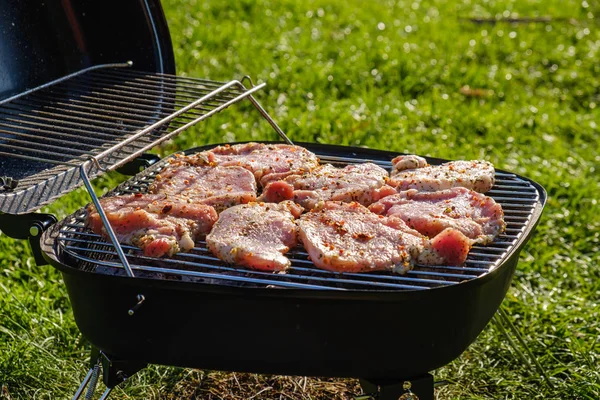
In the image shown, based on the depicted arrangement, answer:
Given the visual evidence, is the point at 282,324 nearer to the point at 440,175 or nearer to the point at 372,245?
the point at 372,245

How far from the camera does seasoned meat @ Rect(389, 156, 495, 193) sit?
9.83 feet

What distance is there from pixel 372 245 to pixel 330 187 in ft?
1.60

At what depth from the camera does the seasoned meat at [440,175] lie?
2996 millimetres

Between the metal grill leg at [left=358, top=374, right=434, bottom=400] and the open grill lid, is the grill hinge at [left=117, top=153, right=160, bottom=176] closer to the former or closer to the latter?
the open grill lid

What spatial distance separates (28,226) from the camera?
2.58 metres

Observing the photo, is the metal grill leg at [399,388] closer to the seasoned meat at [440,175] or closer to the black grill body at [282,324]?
the black grill body at [282,324]

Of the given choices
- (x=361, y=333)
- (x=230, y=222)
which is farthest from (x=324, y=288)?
(x=230, y=222)

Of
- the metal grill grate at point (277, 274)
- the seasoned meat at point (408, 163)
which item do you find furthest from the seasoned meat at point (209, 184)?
the seasoned meat at point (408, 163)

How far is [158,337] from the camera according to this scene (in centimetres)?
241

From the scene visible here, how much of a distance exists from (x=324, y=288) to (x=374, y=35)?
20.3ft

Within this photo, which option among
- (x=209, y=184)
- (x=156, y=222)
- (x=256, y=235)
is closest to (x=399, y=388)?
(x=256, y=235)

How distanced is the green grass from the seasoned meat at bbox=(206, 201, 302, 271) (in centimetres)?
102

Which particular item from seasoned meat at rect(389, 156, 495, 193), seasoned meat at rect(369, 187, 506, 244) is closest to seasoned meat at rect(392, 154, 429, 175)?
seasoned meat at rect(389, 156, 495, 193)

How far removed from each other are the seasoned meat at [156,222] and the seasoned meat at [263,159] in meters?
0.39
